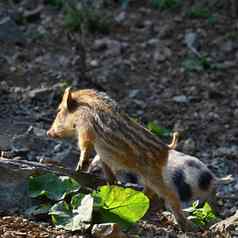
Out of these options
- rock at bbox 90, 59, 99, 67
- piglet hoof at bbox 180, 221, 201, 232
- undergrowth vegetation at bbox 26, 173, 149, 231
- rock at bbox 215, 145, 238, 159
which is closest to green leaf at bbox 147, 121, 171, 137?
rock at bbox 215, 145, 238, 159

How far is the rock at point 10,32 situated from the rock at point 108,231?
6471 mm

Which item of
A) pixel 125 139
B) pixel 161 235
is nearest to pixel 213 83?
pixel 125 139

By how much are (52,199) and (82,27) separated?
6010mm

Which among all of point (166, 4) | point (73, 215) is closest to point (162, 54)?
point (166, 4)

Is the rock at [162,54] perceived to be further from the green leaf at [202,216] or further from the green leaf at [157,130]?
the green leaf at [202,216]

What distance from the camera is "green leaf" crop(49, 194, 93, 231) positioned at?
5.34 meters

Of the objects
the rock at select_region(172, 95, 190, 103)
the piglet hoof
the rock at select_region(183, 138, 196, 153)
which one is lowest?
the rock at select_region(183, 138, 196, 153)

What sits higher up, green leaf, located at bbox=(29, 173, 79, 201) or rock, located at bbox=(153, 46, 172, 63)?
green leaf, located at bbox=(29, 173, 79, 201)

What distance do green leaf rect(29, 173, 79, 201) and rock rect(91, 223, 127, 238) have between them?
0.57 meters

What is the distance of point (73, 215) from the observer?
545cm

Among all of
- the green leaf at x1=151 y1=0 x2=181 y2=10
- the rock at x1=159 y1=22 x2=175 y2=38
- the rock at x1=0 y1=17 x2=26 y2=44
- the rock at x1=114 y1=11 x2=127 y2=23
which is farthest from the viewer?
the green leaf at x1=151 y1=0 x2=181 y2=10

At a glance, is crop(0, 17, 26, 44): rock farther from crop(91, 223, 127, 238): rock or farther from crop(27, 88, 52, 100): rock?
crop(91, 223, 127, 238): rock

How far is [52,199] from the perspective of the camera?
569 centimetres

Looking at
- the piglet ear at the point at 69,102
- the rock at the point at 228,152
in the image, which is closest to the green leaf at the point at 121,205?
the piglet ear at the point at 69,102
